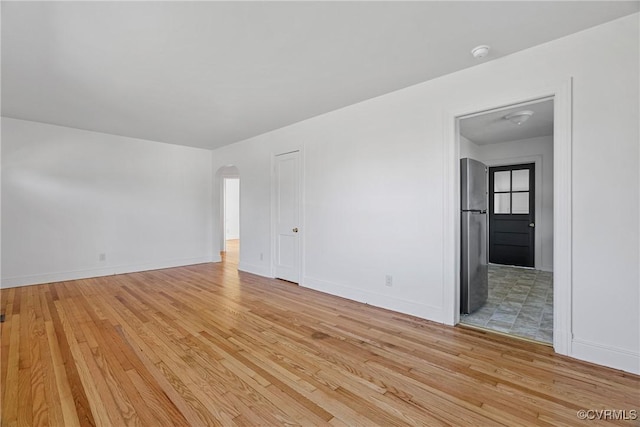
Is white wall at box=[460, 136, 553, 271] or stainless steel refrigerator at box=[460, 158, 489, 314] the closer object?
stainless steel refrigerator at box=[460, 158, 489, 314]

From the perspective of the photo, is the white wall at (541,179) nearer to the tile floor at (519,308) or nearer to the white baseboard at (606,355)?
the tile floor at (519,308)

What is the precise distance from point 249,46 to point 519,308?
13.2ft

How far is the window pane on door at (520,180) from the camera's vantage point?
18.8 feet

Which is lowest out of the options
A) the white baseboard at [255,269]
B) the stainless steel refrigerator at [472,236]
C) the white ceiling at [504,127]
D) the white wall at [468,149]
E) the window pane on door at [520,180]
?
the white baseboard at [255,269]

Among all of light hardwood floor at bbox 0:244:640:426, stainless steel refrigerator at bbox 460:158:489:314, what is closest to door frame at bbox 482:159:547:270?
stainless steel refrigerator at bbox 460:158:489:314

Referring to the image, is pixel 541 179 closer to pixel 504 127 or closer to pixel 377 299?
pixel 504 127

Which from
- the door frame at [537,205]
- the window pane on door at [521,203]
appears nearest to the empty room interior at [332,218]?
the door frame at [537,205]

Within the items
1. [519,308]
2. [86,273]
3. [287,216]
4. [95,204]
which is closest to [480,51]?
[519,308]

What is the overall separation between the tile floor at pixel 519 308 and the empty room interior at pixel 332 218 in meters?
0.04

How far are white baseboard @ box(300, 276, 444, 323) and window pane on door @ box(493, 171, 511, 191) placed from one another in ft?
14.7

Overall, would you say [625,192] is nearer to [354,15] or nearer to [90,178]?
[354,15]

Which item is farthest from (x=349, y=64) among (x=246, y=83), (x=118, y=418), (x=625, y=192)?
(x=118, y=418)

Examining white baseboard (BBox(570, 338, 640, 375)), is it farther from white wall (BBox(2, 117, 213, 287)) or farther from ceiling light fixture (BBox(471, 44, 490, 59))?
white wall (BBox(2, 117, 213, 287))

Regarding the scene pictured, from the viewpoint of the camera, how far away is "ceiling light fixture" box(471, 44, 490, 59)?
7.61 ft
